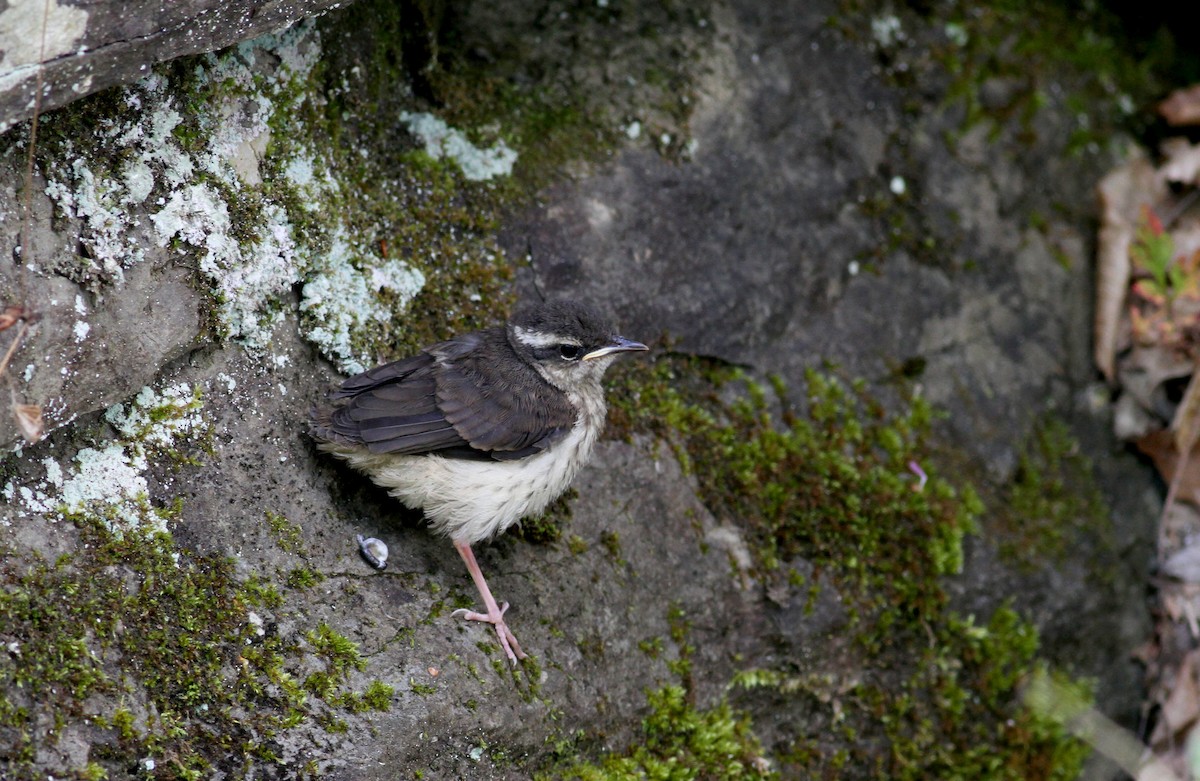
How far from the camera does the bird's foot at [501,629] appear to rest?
4.78 meters

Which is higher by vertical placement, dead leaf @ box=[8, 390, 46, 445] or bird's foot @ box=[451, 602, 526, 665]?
dead leaf @ box=[8, 390, 46, 445]

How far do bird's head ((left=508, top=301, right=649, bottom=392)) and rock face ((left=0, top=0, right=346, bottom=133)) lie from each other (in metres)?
Answer: 1.72

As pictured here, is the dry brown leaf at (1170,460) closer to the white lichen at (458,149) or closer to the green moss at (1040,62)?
the green moss at (1040,62)

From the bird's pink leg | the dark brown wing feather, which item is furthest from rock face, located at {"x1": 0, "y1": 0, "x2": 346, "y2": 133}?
the bird's pink leg

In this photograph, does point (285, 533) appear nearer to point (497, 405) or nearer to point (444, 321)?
point (497, 405)

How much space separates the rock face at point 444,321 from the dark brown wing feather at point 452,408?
1.04ft

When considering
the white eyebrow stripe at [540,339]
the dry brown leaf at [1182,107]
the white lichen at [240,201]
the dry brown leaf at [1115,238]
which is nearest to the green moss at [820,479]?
the white eyebrow stripe at [540,339]

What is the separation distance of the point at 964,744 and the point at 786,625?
139 centimetres

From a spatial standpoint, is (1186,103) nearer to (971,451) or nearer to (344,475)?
→ (971,451)

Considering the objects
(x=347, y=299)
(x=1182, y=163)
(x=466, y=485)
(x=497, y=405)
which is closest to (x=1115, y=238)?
(x=1182, y=163)

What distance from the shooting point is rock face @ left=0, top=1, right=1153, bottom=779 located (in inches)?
159

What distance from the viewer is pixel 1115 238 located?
7695mm

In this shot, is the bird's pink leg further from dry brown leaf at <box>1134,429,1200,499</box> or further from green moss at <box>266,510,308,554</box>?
dry brown leaf at <box>1134,429,1200,499</box>

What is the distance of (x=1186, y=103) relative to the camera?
8312 millimetres
